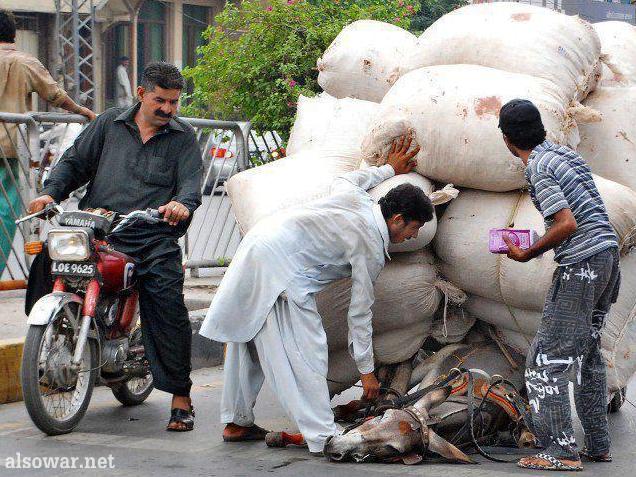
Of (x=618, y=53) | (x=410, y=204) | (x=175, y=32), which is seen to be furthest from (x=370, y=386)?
(x=175, y=32)

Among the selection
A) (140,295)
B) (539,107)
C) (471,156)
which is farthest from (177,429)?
(539,107)

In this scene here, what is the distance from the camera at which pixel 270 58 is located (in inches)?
373

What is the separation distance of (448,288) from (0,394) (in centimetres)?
249

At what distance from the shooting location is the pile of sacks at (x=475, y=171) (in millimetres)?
5254

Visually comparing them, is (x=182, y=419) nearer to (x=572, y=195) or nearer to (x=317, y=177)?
(x=317, y=177)

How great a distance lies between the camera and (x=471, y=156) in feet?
17.3

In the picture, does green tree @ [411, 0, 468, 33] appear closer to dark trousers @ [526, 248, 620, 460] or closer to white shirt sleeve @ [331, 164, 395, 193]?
white shirt sleeve @ [331, 164, 395, 193]

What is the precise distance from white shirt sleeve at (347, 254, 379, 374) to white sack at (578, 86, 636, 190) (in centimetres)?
150

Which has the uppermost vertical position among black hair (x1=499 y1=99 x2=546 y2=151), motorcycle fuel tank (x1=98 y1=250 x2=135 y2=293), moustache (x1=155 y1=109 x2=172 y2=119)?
black hair (x1=499 y1=99 x2=546 y2=151)

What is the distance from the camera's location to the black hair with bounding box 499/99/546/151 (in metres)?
4.79

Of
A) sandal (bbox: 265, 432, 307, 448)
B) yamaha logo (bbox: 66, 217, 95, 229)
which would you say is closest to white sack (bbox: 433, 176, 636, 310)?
sandal (bbox: 265, 432, 307, 448)

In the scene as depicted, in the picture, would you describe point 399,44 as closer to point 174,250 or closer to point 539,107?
point 539,107

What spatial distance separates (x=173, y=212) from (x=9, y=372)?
155cm

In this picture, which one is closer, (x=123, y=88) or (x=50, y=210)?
(x=50, y=210)
